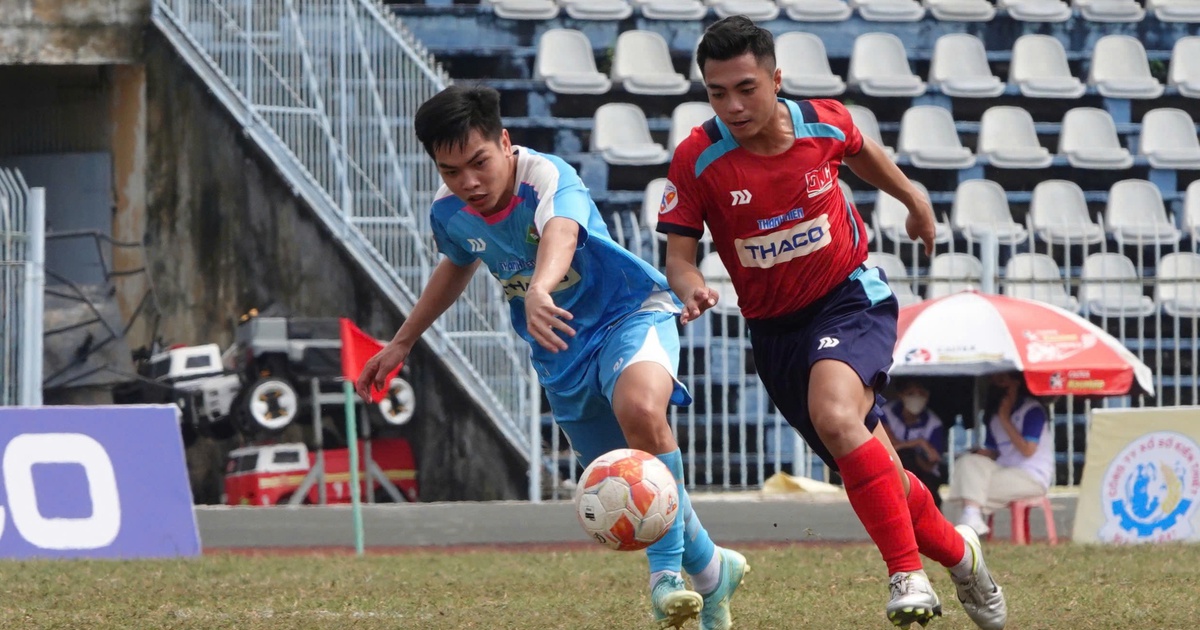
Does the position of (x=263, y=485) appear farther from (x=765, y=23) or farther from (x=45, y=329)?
(x=765, y=23)

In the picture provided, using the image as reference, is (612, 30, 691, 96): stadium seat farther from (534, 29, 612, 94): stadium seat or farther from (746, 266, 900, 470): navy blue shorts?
(746, 266, 900, 470): navy blue shorts

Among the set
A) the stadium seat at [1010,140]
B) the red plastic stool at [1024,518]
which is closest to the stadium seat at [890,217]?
the stadium seat at [1010,140]

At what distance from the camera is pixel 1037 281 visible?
44.4 feet

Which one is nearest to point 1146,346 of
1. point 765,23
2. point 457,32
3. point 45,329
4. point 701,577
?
point 765,23

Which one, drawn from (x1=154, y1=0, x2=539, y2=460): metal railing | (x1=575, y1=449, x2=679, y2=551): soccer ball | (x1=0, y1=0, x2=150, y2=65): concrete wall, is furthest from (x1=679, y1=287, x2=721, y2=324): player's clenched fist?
(x1=0, y1=0, x2=150, y2=65): concrete wall

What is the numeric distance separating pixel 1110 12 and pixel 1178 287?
14.5ft

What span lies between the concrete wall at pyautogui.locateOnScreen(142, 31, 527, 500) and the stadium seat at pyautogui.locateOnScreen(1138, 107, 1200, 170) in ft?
24.9

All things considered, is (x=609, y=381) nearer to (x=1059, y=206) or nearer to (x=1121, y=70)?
(x=1059, y=206)

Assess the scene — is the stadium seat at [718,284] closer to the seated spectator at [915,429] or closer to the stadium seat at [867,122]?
the stadium seat at [867,122]

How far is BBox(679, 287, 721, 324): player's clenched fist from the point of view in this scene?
4.86m

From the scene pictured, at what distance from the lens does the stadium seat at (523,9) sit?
16484mm

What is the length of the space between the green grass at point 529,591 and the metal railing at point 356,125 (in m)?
4.94

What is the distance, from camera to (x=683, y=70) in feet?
57.1

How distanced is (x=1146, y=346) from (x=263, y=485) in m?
8.12
